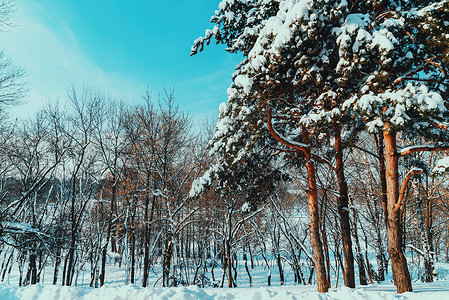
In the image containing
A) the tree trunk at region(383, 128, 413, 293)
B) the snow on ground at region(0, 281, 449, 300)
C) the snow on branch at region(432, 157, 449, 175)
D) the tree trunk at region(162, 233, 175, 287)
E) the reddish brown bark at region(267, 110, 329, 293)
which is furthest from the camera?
the tree trunk at region(162, 233, 175, 287)

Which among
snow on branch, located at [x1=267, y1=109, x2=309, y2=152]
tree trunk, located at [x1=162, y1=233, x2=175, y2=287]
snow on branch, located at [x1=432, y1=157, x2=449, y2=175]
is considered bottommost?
tree trunk, located at [x1=162, y1=233, x2=175, y2=287]

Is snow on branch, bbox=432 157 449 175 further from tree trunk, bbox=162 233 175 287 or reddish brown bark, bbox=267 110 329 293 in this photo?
tree trunk, bbox=162 233 175 287

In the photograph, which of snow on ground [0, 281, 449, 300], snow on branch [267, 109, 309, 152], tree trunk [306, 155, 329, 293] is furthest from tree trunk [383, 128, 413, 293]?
snow on branch [267, 109, 309, 152]

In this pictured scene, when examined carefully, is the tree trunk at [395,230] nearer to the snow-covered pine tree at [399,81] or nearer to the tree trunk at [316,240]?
the snow-covered pine tree at [399,81]

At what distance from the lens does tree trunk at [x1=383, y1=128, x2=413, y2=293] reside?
5836mm

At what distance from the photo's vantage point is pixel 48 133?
615 inches

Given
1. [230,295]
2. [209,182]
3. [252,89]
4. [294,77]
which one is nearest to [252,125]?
[252,89]

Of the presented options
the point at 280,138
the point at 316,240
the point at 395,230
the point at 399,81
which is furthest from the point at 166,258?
the point at 399,81

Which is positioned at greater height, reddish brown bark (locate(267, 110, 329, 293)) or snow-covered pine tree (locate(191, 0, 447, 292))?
snow-covered pine tree (locate(191, 0, 447, 292))

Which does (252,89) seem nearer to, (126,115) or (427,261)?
(126,115)

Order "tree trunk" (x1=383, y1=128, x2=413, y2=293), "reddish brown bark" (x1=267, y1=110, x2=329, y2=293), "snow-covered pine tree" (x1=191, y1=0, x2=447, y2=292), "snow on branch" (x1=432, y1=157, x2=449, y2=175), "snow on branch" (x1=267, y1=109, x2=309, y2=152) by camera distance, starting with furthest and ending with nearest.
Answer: "reddish brown bark" (x1=267, y1=110, x2=329, y2=293) → "snow on branch" (x1=267, y1=109, x2=309, y2=152) → "tree trunk" (x1=383, y1=128, x2=413, y2=293) → "snow-covered pine tree" (x1=191, y1=0, x2=447, y2=292) → "snow on branch" (x1=432, y1=157, x2=449, y2=175)

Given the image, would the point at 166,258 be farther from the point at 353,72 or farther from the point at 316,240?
the point at 353,72

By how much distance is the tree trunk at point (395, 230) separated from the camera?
584 cm

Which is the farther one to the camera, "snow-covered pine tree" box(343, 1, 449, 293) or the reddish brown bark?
the reddish brown bark
